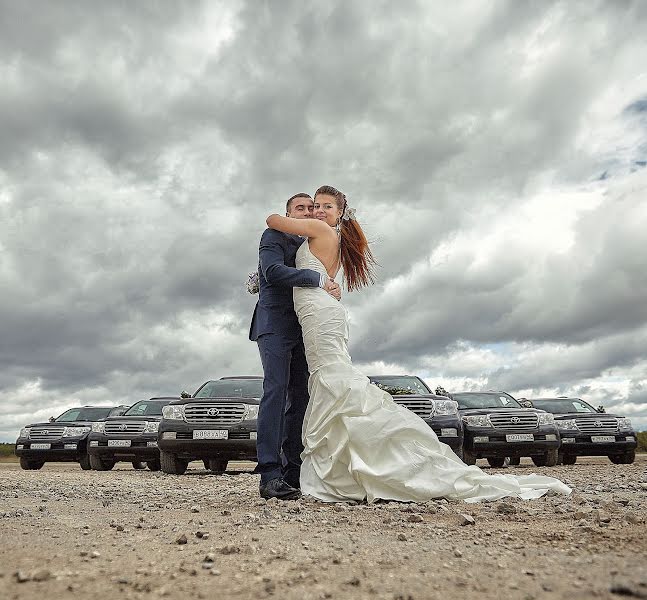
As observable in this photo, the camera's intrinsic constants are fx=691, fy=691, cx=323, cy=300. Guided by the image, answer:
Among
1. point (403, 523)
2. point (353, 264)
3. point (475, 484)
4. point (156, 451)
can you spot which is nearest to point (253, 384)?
point (156, 451)

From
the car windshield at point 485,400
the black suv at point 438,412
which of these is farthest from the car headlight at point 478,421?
the black suv at point 438,412

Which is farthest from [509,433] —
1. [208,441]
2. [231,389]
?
[208,441]

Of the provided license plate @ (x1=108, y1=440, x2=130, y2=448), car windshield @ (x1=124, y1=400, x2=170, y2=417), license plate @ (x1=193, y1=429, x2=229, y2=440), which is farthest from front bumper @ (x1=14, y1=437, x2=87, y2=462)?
license plate @ (x1=193, y1=429, x2=229, y2=440)

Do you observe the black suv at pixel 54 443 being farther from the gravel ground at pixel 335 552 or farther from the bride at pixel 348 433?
the gravel ground at pixel 335 552

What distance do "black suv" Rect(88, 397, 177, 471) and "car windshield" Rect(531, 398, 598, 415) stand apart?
9.21 m

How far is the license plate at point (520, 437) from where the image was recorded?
13.3 metres

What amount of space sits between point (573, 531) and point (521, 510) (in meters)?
0.77

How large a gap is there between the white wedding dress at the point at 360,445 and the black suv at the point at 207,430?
6.34 meters

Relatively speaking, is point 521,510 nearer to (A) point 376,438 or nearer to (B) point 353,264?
(A) point 376,438

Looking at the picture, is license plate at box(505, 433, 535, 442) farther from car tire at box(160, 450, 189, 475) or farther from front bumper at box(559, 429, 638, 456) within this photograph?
car tire at box(160, 450, 189, 475)

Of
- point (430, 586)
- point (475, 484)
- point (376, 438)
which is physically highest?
point (376, 438)

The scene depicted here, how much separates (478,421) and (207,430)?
213 inches

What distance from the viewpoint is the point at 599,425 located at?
16062 mm

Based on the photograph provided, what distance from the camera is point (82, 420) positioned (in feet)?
61.0
